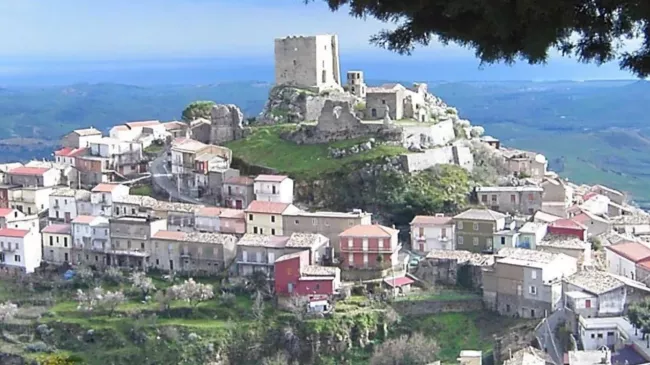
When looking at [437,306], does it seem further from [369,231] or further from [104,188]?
[104,188]

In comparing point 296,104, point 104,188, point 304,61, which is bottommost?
point 104,188

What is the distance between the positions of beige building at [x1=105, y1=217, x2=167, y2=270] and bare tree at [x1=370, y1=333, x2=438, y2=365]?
11.2 meters

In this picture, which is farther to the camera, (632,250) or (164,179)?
(164,179)

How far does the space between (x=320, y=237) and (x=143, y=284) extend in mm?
6679

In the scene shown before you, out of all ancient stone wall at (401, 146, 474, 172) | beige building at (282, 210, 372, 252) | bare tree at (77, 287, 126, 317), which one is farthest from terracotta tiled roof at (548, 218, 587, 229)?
bare tree at (77, 287, 126, 317)

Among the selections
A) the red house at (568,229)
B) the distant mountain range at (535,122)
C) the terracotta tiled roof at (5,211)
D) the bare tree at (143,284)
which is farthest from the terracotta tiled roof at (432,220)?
the distant mountain range at (535,122)

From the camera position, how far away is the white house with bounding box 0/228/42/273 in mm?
38688

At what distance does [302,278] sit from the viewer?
33281 mm

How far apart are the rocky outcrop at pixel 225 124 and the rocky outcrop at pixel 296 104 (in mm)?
1547

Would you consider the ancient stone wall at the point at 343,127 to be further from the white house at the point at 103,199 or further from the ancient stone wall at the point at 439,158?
the white house at the point at 103,199

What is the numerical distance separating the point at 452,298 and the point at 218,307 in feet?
26.1

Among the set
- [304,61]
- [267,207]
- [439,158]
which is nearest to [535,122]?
[304,61]

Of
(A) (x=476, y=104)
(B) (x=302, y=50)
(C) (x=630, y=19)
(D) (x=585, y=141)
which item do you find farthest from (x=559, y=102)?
(C) (x=630, y=19)

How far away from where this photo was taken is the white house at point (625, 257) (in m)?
32.5
